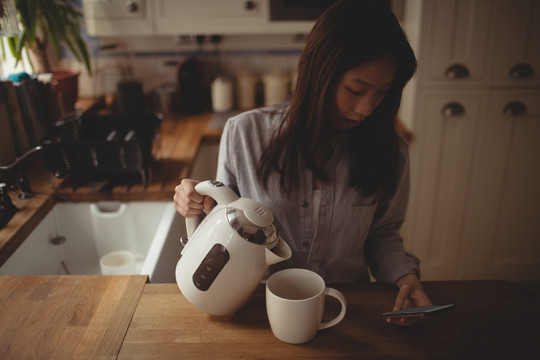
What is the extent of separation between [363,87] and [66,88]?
156cm

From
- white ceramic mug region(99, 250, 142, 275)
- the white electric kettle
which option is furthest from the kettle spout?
white ceramic mug region(99, 250, 142, 275)

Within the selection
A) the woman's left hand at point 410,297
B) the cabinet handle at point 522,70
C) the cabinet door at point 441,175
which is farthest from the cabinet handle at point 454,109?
the woman's left hand at point 410,297

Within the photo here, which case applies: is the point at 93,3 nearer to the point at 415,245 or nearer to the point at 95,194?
the point at 95,194

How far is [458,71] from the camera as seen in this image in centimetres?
195

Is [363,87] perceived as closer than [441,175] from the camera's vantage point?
Yes

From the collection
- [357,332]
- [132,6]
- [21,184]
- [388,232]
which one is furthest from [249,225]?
[132,6]

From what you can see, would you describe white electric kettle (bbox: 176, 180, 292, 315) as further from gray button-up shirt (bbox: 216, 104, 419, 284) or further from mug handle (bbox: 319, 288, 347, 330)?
gray button-up shirt (bbox: 216, 104, 419, 284)

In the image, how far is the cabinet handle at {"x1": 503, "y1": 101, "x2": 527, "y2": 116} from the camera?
6.60 feet

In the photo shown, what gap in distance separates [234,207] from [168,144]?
1.27m

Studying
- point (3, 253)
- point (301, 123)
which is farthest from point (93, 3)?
point (301, 123)

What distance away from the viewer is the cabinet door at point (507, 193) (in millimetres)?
2051

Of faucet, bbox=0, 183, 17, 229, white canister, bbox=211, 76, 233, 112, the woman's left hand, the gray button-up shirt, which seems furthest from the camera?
white canister, bbox=211, 76, 233, 112

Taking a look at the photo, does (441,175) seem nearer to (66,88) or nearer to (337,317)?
(337,317)

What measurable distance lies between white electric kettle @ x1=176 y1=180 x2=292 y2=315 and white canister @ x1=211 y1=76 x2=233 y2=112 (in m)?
1.60
